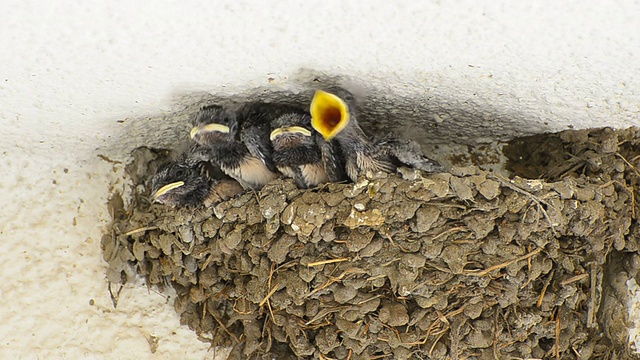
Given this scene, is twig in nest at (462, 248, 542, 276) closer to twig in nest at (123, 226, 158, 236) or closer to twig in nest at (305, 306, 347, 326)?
twig in nest at (305, 306, 347, 326)

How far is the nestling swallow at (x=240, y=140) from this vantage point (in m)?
2.28

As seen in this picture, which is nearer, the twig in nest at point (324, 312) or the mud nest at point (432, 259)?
the mud nest at point (432, 259)

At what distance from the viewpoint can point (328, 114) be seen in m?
2.15

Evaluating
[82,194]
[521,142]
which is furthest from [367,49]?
[82,194]

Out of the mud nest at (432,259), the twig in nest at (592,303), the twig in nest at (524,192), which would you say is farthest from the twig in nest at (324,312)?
the twig in nest at (592,303)

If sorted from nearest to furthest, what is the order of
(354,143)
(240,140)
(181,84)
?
(181,84) → (354,143) → (240,140)

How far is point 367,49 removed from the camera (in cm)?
186

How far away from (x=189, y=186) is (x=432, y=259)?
798mm

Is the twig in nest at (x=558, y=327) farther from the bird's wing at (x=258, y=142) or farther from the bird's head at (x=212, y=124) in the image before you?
the bird's head at (x=212, y=124)

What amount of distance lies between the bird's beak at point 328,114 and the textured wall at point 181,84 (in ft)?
0.20

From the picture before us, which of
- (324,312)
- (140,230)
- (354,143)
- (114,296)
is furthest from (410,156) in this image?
(114,296)

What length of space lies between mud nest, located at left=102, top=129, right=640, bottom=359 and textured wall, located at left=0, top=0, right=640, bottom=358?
241 mm

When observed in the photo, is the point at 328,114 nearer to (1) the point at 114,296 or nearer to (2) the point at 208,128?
(2) the point at 208,128

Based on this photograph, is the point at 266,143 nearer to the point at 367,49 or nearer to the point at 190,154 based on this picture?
the point at 190,154
